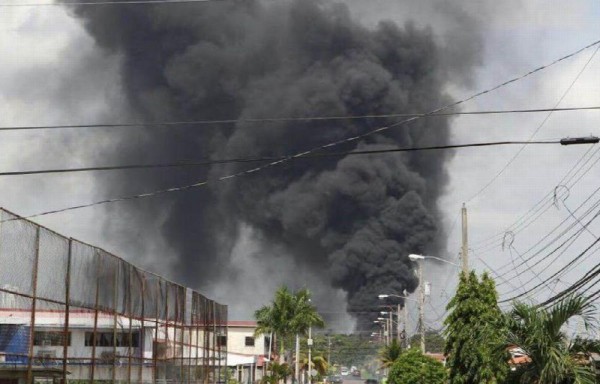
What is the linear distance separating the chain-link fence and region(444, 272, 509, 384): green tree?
Result: 29.1ft

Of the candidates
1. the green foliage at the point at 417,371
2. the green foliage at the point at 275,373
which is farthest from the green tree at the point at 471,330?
the green foliage at the point at 275,373

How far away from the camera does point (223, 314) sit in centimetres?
4356

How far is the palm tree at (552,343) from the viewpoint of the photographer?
18.7 meters

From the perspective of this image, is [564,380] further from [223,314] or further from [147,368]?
[223,314]

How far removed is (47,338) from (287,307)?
66.6 metres

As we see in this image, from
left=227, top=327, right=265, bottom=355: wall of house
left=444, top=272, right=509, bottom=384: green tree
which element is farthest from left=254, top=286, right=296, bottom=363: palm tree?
left=444, top=272, right=509, bottom=384: green tree

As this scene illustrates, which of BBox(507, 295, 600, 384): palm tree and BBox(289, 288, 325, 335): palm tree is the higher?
BBox(289, 288, 325, 335): palm tree

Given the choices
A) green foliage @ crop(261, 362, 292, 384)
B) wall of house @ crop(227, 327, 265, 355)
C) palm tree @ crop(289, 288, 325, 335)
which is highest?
palm tree @ crop(289, 288, 325, 335)

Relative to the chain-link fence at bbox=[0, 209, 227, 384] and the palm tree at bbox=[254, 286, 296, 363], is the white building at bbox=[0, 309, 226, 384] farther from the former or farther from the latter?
the palm tree at bbox=[254, 286, 296, 363]

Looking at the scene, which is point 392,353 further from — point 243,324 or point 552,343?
point 552,343

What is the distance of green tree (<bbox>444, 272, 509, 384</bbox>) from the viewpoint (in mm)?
26141

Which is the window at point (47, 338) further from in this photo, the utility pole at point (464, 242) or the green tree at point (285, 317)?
the green tree at point (285, 317)

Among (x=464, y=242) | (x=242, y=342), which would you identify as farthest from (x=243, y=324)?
(x=464, y=242)

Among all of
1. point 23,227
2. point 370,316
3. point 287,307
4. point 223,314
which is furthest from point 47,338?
point 370,316
